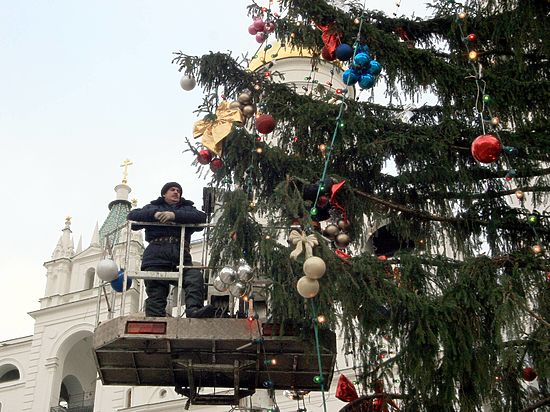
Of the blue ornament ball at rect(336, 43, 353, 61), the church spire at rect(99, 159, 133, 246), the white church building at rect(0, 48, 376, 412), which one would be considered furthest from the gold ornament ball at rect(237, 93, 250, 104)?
the church spire at rect(99, 159, 133, 246)

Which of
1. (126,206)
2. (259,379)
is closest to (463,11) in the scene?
(259,379)

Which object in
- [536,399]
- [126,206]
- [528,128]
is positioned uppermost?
[126,206]

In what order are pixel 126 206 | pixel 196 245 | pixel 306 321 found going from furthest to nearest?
pixel 126 206 → pixel 196 245 → pixel 306 321

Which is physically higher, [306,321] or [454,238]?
[454,238]

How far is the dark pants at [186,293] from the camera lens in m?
9.19

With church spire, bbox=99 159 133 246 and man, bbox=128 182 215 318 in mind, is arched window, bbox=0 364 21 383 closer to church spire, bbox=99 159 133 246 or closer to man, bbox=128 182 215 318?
church spire, bbox=99 159 133 246

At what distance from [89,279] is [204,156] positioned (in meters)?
24.0

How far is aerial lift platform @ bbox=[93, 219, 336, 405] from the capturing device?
8797 millimetres

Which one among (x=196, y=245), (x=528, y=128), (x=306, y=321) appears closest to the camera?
(x=306, y=321)

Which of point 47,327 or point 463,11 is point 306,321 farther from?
point 47,327

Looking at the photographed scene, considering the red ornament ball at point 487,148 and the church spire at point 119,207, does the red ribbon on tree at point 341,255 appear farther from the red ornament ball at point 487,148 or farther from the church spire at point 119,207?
the church spire at point 119,207

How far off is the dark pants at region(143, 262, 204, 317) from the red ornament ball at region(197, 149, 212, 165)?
127 centimetres

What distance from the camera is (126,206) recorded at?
124 ft

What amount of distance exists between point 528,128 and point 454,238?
1432mm
